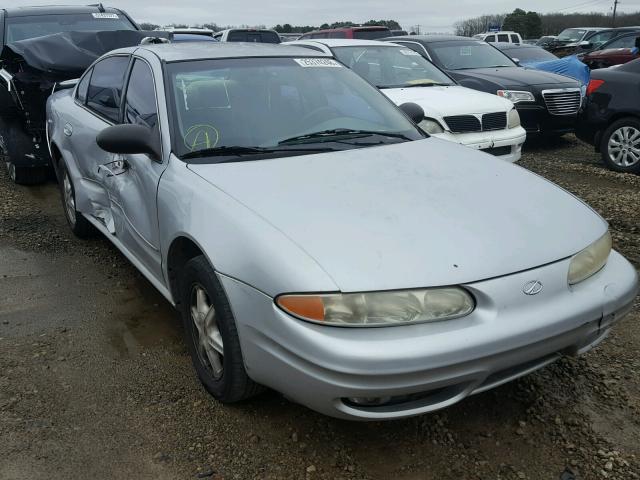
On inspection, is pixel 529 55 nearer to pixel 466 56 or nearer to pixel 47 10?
pixel 466 56

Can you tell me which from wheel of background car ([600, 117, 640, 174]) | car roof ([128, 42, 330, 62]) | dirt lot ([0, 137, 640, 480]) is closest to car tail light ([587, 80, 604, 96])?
wheel of background car ([600, 117, 640, 174])

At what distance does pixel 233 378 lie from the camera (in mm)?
2514

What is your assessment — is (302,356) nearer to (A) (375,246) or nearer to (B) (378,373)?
(B) (378,373)

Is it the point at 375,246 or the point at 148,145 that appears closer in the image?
the point at 375,246

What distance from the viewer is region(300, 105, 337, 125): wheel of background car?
3334 millimetres

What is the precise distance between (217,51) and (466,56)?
6.87 meters

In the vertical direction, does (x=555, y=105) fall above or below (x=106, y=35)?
below

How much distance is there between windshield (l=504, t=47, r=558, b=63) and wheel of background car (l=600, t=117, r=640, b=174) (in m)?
6.08

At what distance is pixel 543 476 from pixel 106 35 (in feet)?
20.0

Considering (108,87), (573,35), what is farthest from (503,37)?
(108,87)

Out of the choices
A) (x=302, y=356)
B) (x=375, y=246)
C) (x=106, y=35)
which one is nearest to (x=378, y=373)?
(x=302, y=356)

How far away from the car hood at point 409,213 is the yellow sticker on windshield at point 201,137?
0.71ft

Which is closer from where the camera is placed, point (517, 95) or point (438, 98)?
point (438, 98)

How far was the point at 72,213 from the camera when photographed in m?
4.95
